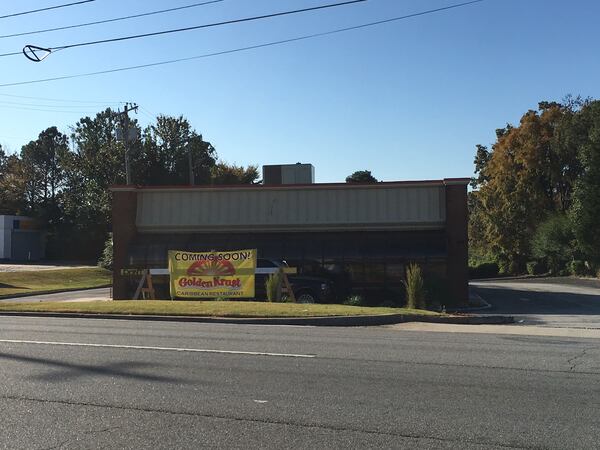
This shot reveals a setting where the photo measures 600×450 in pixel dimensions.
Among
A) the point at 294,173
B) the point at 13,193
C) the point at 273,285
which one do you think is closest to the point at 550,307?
the point at 273,285

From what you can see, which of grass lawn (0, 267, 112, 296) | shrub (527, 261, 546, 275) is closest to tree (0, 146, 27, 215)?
grass lawn (0, 267, 112, 296)

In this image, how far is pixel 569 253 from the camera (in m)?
45.5

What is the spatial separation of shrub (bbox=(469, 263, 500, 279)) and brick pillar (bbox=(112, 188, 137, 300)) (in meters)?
39.6

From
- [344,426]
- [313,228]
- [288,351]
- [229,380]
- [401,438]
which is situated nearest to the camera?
[401,438]

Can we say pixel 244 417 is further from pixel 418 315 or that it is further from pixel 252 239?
pixel 252 239

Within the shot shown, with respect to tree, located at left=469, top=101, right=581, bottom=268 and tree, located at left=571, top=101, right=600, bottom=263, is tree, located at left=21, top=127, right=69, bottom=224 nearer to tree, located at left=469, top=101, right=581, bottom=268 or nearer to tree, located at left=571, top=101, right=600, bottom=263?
tree, located at left=469, top=101, right=581, bottom=268

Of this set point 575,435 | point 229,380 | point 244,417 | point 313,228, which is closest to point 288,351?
point 229,380

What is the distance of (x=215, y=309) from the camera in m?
16.4

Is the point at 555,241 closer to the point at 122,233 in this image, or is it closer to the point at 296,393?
the point at 122,233

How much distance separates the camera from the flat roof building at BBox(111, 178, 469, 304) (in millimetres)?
22625

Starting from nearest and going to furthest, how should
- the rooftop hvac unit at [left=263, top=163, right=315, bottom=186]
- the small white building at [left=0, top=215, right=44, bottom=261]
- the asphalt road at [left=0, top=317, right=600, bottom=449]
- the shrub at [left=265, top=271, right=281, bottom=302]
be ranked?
the asphalt road at [left=0, top=317, right=600, bottom=449] < the shrub at [left=265, top=271, right=281, bottom=302] < the rooftop hvac unit at [left=263, top=163, right=315, bottom=186] < the small white building at [left=0, top=215, right=44, bottom=261]

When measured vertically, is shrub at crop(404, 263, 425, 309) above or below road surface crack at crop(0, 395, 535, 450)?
above

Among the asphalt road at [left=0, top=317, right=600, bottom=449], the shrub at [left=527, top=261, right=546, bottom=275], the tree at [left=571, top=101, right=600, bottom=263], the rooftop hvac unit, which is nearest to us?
the asphalt road at [left=0, top=317, right=600, bottom=449]

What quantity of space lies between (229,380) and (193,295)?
45.3 feet
